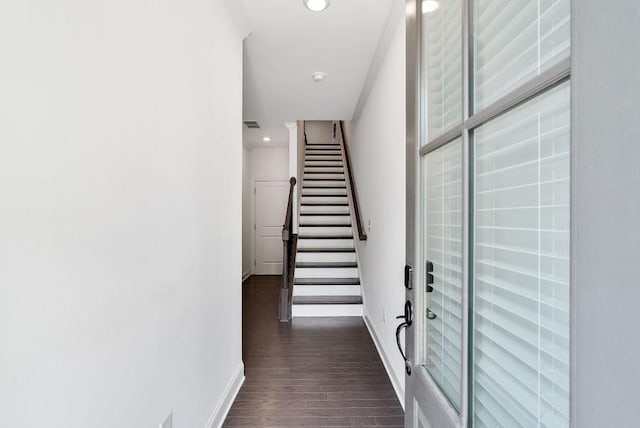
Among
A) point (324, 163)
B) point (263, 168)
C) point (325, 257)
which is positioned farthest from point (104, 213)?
point (324, 163)

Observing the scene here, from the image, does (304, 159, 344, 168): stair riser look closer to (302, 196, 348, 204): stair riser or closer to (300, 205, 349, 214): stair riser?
(302, 196, 348, 204): stair riser

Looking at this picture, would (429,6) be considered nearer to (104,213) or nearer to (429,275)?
(429,275)

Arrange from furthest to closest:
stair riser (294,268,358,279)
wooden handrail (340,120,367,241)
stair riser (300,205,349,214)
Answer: stair riser (300,205,349,214)
stair riser (294,268,358,279)
wooden handrail (340,120,367,241)

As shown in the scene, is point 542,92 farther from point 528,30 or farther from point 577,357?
point 577,357

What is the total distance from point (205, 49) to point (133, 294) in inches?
49.4

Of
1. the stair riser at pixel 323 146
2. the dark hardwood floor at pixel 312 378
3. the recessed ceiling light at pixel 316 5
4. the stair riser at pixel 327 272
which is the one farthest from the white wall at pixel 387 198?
the stair riser at pixel 323 146

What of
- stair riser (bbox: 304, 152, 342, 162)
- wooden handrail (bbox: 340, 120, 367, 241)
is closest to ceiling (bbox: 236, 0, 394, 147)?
wooden handrail (bbox: 340, 120, 367, 241)

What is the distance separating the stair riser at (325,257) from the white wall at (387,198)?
95cm

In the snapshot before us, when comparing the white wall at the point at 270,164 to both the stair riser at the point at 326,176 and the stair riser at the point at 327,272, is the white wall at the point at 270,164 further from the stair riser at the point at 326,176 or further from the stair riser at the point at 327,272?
→ the stair riser at the point at 327,272

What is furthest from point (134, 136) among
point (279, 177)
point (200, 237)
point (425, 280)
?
point (279, 177)

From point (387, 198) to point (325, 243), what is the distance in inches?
95.7

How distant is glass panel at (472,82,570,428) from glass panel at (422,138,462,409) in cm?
8

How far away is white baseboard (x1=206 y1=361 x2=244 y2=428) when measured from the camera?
1761 mm

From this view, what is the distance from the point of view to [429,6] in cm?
97
